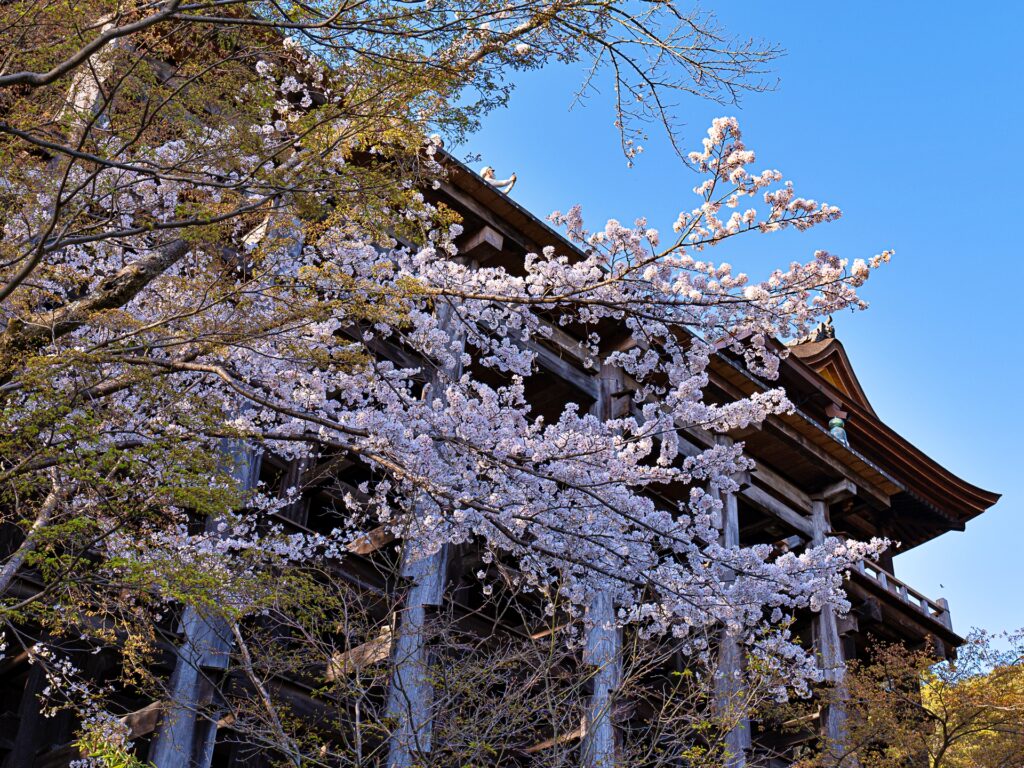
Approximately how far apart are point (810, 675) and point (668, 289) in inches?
181

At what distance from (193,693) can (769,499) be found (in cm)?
963

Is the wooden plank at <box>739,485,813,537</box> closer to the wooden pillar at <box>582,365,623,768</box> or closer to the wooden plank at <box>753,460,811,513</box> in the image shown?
the wooden plank at <box>753,460,811,513</box>

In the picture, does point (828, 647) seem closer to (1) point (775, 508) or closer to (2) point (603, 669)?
(1) point (775, 508)

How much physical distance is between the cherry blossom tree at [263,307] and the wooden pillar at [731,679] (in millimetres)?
1160

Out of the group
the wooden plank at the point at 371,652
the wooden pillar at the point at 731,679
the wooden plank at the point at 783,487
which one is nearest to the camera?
the wooden plank at the point at 371,652

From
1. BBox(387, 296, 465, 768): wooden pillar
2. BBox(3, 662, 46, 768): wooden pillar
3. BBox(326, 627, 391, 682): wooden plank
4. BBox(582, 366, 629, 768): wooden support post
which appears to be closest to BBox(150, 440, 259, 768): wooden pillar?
BBox(326, 627, 391, 682): wooden plank

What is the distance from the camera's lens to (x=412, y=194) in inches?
273

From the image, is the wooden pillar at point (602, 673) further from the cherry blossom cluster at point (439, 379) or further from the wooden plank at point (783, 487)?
the wooden plank at point (783, 487)

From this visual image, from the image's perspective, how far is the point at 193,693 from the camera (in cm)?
796

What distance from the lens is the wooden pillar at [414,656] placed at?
767cm

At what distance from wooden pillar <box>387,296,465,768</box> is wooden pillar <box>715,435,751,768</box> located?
2728 mm

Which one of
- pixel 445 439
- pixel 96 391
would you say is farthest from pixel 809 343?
pixel 96 391

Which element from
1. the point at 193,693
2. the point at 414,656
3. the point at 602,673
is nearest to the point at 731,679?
the point at 602,673

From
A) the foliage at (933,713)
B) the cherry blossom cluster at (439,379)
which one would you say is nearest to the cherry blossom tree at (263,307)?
the cherry blossom cluster at (439,379)
